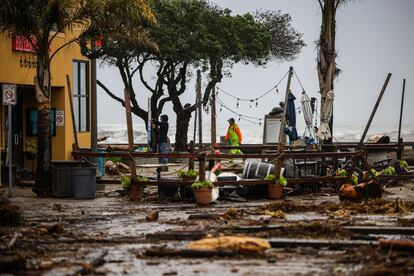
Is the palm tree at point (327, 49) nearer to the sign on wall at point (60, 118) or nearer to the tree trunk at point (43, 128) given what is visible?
the sign on wall at point (60, 118)

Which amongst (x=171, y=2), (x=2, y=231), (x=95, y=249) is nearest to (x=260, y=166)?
(x=2, y=231)

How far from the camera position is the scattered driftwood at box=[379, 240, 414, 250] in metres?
13.5

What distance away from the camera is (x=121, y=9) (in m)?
27.7

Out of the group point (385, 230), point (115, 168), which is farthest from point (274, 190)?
point (115, 168)

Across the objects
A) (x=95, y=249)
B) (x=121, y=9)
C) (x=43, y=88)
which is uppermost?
(x=121, y=9)

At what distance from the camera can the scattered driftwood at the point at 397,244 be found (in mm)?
13531

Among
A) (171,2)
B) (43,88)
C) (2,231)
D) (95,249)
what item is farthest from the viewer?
(171,2)

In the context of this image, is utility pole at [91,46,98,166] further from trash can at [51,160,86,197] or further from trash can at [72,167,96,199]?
trash can at [72,167,96,199]

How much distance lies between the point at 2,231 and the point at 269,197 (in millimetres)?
9738

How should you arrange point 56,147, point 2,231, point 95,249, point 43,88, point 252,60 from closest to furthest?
point 95,249 < point 2,231 < point 43,88 < point 56,147 < point 252,60

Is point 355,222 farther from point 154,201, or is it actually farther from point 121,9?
point 121,9

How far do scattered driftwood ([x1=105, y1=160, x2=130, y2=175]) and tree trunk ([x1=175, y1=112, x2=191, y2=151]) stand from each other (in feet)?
51.0

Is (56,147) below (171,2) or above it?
below

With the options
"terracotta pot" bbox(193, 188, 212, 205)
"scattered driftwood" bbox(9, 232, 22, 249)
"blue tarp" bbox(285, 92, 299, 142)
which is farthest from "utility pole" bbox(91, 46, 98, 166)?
"scattered driftwood" bbox(9, 232, 22, 249)
